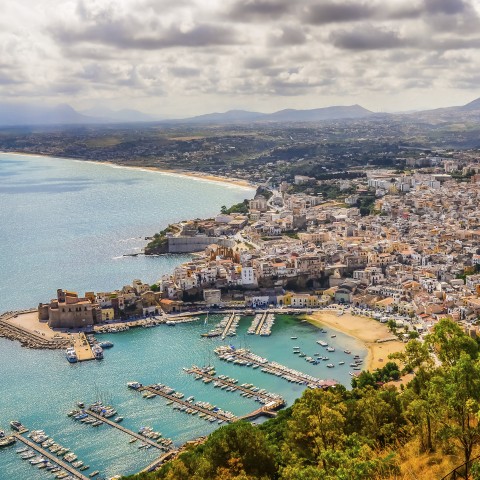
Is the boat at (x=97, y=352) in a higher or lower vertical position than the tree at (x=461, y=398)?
lower

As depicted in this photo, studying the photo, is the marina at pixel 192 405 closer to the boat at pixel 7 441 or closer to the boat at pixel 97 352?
the boat at pixel 97 352

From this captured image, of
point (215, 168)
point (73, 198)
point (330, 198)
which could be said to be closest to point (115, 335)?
point (330, 198)

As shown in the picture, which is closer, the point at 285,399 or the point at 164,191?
the point at 285,399

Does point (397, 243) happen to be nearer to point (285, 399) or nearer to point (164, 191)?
point (285, 399)

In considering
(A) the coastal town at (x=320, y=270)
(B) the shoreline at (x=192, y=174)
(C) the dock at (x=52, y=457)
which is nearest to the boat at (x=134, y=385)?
(C) the dock at (x=52, y=457)

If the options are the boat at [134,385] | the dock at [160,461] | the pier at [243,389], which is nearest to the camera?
the dock at [160,461]
